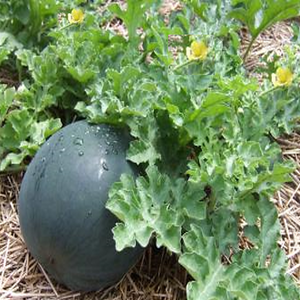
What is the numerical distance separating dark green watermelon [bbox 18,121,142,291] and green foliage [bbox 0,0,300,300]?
0.07 meters

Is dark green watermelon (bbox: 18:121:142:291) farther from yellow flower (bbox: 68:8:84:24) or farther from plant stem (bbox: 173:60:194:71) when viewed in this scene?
yellow flower (bbox: 68:8:84:24)

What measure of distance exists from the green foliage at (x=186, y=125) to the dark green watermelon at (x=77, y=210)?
7 cm

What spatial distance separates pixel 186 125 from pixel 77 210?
0.44 meters

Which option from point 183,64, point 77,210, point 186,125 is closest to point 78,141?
point 77,210

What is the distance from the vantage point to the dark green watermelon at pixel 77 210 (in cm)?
201

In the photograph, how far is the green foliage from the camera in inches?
75.8

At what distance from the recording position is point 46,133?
236cm

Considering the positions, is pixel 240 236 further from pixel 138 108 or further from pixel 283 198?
Result: pixel 138 108

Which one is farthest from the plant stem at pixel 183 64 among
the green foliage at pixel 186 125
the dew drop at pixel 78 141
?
the dew drop at pixel 78 141

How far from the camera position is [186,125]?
2.08 meters

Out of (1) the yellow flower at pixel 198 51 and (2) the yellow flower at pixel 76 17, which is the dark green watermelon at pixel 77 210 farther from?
(2) the yellow flower at pixel 76 17

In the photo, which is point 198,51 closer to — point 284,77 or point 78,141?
point 284,77

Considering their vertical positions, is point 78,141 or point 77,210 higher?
point 78,141

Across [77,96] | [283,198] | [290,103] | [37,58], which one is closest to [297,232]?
[283,198]
